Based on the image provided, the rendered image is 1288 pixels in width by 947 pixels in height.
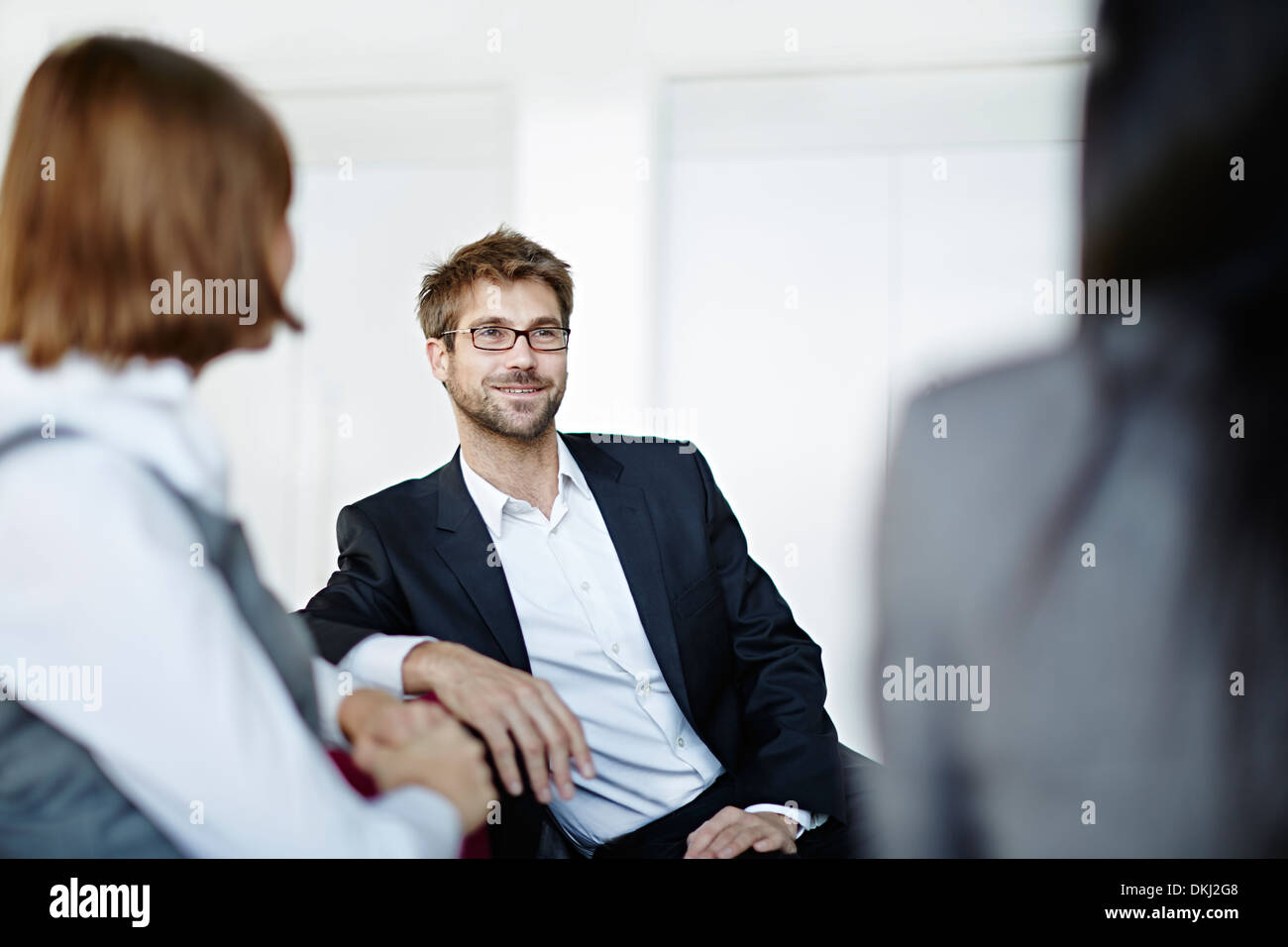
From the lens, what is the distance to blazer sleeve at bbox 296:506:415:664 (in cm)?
180

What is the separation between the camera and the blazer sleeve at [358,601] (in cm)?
180

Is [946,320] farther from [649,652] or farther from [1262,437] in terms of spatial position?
[649,652]

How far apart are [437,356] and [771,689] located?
903 millimetres

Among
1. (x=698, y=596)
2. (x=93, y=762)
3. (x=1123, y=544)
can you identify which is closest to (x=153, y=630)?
(x=93, y=762)

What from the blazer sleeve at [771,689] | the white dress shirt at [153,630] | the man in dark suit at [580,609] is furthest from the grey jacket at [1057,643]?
the white dress shirt at [153,630]

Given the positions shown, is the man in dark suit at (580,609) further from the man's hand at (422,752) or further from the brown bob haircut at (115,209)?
the brown bob haircut at (115,209)

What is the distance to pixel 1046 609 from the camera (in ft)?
6.56

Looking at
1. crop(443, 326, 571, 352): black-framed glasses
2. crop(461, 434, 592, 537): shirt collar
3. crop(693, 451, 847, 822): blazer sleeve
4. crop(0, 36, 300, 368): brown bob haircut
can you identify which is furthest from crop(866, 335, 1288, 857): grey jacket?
crop(0, 36, 300, 368): brown bob haircut

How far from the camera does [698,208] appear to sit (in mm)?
2033

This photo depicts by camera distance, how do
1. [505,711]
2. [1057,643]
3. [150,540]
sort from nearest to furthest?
[150,540] < [505,711] < [1057,643]

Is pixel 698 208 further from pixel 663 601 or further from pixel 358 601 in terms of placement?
pixel 358 601

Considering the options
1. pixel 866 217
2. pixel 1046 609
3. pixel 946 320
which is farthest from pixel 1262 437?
pixel 866 217

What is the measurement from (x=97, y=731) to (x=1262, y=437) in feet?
7.39
